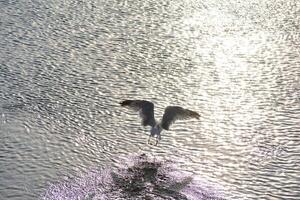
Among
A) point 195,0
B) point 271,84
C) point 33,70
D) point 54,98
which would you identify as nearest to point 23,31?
point 33,70

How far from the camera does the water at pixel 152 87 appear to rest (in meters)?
3.67

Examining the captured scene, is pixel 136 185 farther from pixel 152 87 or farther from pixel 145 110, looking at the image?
pixel 152 87

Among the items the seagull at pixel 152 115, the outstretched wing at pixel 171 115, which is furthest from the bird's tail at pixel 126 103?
the outstretched wing at pixel 171 115

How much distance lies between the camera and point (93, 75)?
15.5 ft

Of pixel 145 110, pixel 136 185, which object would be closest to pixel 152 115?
pixel 145 110

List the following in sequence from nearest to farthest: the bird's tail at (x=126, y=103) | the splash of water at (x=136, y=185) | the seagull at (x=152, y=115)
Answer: the splash of water at (x=136, y=185) < the seagull at (x=152, y=115) < the bird's tail at (x=126, y=103)

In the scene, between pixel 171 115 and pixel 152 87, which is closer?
pixel 171 115

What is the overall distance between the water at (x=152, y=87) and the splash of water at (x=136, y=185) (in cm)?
8

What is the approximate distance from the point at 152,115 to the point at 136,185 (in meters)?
0.59

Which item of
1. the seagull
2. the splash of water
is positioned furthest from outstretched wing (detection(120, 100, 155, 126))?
the splash of water

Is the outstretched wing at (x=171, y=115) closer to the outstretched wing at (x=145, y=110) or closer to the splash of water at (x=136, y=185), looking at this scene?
the outstretched wing at (x=145, y=110)

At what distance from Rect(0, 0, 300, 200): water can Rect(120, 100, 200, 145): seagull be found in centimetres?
8

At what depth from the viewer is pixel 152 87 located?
14.8ft

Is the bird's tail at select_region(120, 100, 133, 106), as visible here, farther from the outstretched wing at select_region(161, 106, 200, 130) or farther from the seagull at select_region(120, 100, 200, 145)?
the outstretched wing at select_region(161, 106, 200, 130)
